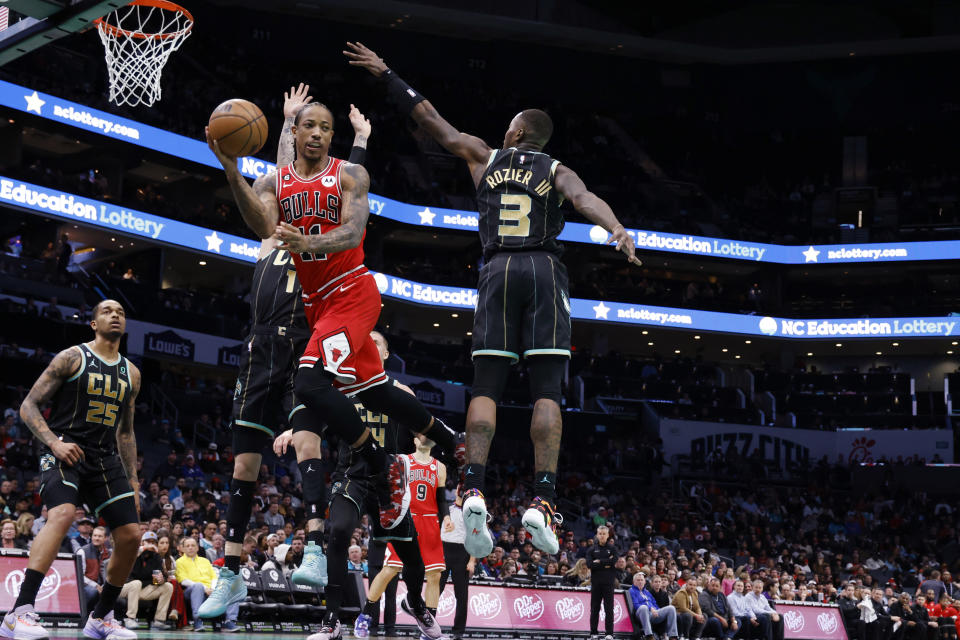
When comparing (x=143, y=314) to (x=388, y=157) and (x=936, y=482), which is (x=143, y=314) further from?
(x=936, y=482)

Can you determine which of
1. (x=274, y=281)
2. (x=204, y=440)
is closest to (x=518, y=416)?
(x=204, y=440)

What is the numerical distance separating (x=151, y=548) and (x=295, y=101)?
7176 millimetres

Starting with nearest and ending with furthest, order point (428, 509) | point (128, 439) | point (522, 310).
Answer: point (522, 310)
point (128, 439)
point (428, 509)

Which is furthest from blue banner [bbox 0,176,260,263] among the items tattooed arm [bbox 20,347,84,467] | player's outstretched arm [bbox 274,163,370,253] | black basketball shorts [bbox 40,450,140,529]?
player's outstretched arm [bbox 274,163,370,253]

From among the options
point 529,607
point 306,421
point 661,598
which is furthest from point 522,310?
point 661,598

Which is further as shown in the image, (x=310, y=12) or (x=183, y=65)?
(x=310, y=12)

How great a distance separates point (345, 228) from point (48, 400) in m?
3.01

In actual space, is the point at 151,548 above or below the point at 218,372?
below

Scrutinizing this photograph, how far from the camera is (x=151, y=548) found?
1366 cm

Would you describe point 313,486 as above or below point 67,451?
below

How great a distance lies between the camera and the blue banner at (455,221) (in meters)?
32.1

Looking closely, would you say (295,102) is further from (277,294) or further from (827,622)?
(827,622)

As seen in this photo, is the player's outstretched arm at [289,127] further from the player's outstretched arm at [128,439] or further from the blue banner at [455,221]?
the blue banner at [455,221]

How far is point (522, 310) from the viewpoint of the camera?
7.69 metres
